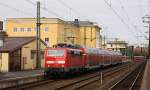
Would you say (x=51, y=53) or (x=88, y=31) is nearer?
(x=51, y=53)

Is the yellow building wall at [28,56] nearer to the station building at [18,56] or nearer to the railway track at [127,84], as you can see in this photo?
the station building at [18,56]

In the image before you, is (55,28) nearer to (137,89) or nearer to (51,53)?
(51,53)

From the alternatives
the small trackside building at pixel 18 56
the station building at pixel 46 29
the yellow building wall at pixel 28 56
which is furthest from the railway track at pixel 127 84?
the station building at pixel 46 29

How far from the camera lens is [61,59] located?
37.6m

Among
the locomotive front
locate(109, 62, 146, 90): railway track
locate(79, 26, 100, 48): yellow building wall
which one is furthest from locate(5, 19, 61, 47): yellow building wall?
the locomotive front

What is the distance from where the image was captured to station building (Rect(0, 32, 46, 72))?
165ft

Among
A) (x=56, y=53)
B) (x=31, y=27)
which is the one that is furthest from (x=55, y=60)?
(x=31, y=27)

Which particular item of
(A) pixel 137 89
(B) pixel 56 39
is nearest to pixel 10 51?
(A) pixel 137 89

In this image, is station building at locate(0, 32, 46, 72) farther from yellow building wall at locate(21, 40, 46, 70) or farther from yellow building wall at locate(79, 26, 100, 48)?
yellow building wall at locate(79, 26, 100, 48)

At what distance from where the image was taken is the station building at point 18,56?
50.3 m

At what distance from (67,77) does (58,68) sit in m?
4.52

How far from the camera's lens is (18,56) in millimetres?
53438

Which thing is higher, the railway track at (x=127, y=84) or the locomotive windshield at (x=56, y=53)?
the locomotive windshield at (x=56, y=53)

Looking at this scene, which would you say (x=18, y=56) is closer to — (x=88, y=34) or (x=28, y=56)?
(x=28, y=56)
